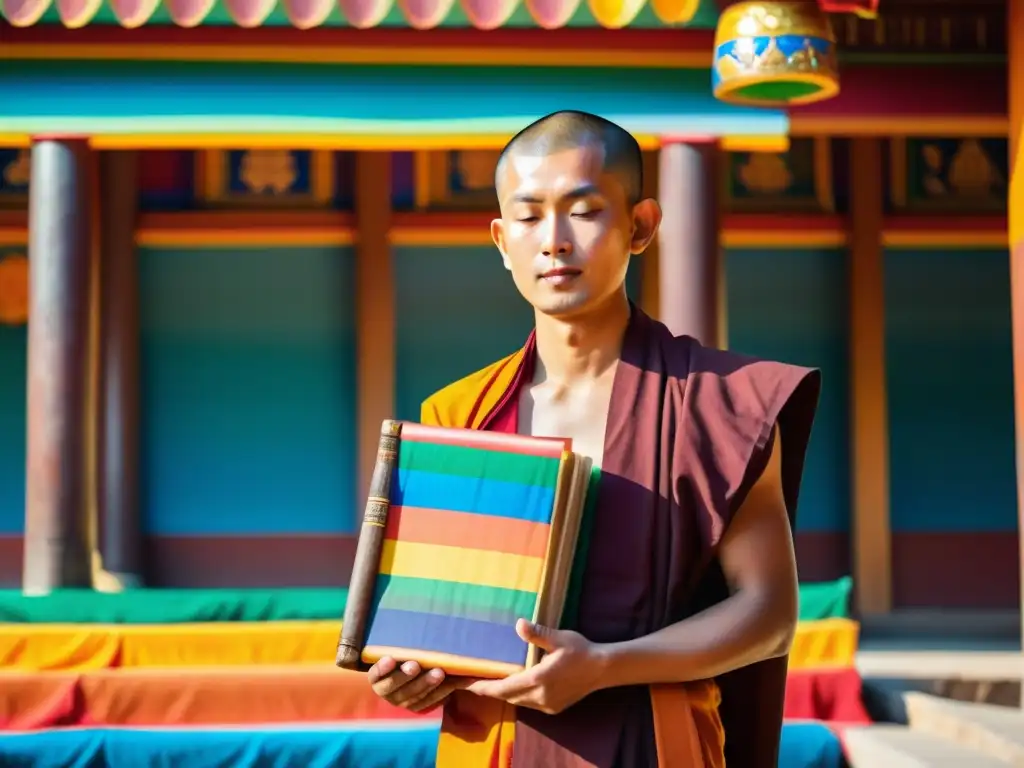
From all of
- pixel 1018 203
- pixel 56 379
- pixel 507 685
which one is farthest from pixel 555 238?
pixel 56 379

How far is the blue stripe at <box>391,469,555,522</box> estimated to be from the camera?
6.25 feet

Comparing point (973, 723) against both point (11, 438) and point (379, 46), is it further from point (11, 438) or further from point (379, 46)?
point (11, 438)

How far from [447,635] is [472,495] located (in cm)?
19

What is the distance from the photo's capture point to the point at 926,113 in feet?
20.2

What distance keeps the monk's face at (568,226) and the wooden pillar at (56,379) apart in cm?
438

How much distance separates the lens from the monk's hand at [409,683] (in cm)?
187

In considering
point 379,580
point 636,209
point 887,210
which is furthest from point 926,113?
point 379,580

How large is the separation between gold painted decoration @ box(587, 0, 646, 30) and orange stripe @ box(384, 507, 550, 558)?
4.01m

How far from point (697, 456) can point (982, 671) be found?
425cm

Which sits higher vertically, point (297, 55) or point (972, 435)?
point (297, 55)

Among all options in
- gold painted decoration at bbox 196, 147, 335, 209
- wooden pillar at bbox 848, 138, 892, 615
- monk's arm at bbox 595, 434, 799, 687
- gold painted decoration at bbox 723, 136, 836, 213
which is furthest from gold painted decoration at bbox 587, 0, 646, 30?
monk's arm at bbox 595, 434, 799, 687

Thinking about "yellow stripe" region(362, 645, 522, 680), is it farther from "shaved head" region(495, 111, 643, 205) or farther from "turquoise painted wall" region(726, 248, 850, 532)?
"turquoise painted wall" region(726, 248, 850, 532)

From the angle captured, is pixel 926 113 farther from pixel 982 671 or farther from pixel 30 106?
pixel 30 106

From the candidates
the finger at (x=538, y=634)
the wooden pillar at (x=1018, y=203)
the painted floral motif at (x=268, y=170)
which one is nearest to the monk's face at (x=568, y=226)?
the finger at (x=538, y=634)
